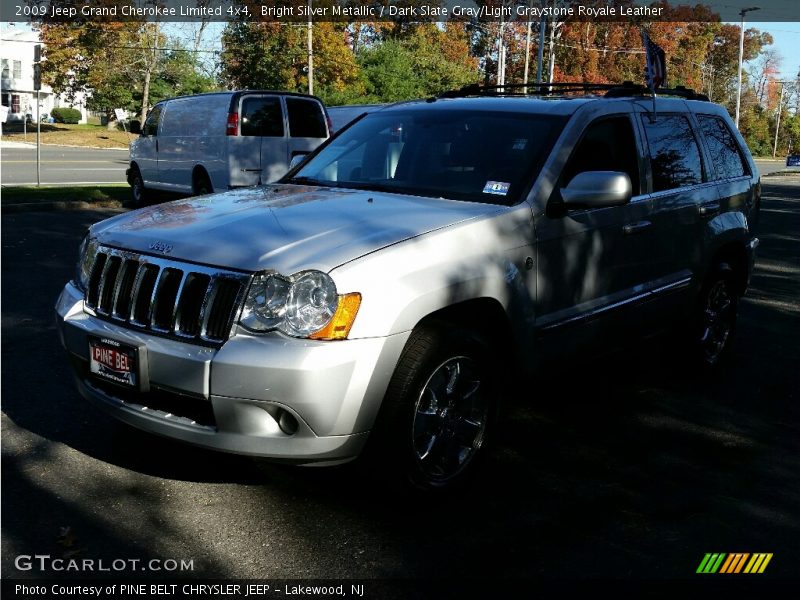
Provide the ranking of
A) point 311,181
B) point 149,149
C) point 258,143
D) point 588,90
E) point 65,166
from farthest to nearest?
point 65,166
point 149,149
point 258,143
point 588,90
point 311,181

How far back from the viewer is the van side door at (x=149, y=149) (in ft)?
57.2

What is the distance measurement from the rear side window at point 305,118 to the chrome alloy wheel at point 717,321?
10463 millimetres

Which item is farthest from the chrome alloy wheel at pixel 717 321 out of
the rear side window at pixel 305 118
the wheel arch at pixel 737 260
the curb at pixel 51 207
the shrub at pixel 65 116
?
the shrub at pixel 65 116

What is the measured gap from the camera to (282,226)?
4105 mm

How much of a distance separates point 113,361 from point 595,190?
244 cm

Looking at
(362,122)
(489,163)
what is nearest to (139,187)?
(362,122)

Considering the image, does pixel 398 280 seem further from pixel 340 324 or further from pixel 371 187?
pixel 371 187

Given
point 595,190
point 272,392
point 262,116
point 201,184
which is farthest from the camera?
point 201,184

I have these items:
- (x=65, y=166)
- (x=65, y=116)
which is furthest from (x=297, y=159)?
(x=65, y=116)

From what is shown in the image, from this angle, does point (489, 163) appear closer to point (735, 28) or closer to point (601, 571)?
point (601, 571)

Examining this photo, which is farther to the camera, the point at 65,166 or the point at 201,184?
the point at 65,166

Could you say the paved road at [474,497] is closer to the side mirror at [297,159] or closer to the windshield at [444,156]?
the windshield at [444,156]

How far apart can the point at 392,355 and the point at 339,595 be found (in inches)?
37.4

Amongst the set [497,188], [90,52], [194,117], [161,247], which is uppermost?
[90,52]
